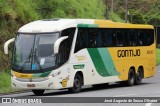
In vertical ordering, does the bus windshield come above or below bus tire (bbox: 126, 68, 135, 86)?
above

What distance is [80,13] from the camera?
168ft

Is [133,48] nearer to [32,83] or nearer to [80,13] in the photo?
[32,83]

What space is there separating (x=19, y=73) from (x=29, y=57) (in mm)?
814

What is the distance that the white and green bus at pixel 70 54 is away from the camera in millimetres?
24203

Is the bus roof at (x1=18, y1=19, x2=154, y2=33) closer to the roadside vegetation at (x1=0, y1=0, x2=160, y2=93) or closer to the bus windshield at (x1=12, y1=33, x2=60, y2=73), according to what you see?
the bus windshield at (x1=12, y1=33, x2=60, y2=73)

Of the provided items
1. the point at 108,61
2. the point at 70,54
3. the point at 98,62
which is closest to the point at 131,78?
the point at 108,61

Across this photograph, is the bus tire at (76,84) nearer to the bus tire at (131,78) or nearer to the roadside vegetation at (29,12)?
the roadside vegetation at (29,12)

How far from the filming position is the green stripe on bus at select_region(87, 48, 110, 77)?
27.4 meters

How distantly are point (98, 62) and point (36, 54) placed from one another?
4.74 meters

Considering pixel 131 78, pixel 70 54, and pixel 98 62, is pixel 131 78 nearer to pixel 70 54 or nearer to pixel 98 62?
pixel 98 62

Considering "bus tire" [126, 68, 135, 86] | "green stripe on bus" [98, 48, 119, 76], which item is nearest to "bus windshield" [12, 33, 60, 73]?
"green stripe on bus" [98, 48, 119, 76]

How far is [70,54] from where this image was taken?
25.2m

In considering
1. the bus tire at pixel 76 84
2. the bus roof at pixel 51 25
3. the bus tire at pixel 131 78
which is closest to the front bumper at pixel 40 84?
the bus tire at pixel 76 84

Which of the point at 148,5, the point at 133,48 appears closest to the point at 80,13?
the point at 133,48
